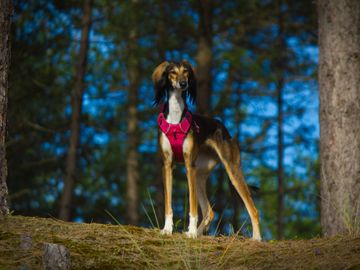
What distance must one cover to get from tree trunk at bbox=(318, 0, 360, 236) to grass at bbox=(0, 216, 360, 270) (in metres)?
1.47

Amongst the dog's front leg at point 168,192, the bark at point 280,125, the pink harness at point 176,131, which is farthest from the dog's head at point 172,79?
the bark at point 280,125

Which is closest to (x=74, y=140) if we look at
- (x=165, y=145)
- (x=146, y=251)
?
(x=165, y=145)

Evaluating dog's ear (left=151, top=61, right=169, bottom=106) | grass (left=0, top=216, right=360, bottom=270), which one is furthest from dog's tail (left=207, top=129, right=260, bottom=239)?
grass (left=0, top=216, right=360, bottom=270)

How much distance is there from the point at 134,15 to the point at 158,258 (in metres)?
11.2

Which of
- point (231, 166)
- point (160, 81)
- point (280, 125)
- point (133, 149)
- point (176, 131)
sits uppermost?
point (280, 125)

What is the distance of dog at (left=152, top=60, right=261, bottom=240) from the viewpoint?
26.6 feet

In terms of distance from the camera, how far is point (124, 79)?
22.8 metres

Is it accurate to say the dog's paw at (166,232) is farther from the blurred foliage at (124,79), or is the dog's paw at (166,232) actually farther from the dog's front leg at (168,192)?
the blurred foliage at (124,79)

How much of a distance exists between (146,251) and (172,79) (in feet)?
9.42

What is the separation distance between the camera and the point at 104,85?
21.2 m

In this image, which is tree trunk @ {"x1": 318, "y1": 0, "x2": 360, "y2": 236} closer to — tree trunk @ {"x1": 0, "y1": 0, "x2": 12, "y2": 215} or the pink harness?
the pink harness

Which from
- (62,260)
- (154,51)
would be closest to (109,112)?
(154,51)

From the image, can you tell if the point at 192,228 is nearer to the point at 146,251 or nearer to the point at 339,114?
the point at 146,251

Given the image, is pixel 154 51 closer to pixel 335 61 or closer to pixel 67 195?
pixel 67 195
